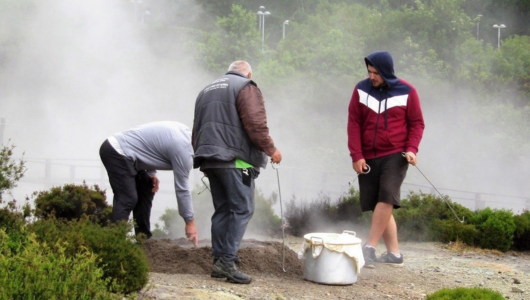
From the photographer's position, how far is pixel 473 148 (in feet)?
70.4

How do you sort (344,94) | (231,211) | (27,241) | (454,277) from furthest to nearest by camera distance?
(344,94), (454,277), (231,211), (27,241)

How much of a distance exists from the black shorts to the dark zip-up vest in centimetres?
123

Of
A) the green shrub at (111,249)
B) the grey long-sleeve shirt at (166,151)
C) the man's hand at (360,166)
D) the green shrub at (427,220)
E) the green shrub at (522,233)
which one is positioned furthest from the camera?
the green shrub at (427,220)

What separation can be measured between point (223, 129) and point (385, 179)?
1495 mm

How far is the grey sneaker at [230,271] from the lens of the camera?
465 cm

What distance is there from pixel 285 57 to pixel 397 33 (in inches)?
160

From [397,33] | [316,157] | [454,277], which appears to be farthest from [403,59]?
[454,277]

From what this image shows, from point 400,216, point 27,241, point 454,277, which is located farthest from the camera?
point 400,216

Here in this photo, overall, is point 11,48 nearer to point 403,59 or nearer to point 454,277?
point 403,59

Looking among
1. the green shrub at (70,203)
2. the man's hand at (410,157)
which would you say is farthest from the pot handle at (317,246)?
the green shrub at (70,203)

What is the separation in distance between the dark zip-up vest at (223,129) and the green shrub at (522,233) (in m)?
3.80

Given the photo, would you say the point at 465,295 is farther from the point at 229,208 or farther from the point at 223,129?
the point at 223,129

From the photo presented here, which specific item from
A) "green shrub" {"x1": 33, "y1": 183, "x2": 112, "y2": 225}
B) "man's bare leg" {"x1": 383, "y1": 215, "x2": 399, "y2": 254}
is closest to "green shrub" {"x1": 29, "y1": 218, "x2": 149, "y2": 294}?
"green shrub" {"x1": 33, "y1": 183, "x2": 112, "y2": 225}

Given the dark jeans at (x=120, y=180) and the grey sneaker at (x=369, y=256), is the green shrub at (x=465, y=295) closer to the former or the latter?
the grey sneaker at (x=369, y=256)
